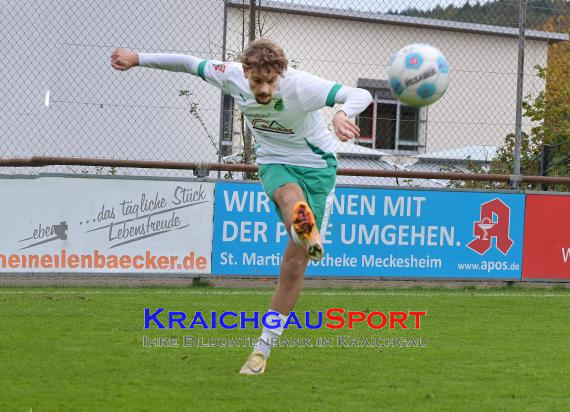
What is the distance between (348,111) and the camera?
19.9 ft

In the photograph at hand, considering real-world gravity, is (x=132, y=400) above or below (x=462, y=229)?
below

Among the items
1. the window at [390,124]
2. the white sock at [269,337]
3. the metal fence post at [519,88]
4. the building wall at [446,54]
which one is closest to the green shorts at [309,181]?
the white sock at [269,337]

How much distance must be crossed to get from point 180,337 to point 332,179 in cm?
160

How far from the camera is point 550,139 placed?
48.3 ft

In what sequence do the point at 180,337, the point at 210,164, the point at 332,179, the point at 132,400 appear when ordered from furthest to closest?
the point at 210,164
the point at 180,337
the point at 332,179
the point at 132,400

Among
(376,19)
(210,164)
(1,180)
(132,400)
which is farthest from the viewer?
(376,19)

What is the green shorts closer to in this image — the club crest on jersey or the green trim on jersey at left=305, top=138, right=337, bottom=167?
the green trim on jersey at left=305, top=138, right=337, bottom=167

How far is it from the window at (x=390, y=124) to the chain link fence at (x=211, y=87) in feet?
0.07

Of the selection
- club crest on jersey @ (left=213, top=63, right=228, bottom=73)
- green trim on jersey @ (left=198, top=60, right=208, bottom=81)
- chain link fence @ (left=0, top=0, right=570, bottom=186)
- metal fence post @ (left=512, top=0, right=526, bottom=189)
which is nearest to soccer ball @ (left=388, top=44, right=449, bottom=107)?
club crest on jersey @ (left=213, top=63, right=228, bottom=73)

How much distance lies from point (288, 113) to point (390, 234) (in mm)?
5210

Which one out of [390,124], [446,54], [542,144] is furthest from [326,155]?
[390,124]

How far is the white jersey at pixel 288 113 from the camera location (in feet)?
20.6

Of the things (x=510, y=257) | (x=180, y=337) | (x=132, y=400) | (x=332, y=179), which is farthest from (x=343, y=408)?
(x=510, y=257)

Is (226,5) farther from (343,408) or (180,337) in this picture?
(343,408)
